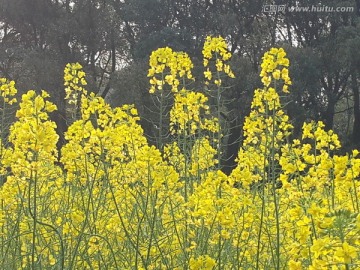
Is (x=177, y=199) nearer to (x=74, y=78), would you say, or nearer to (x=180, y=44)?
(x=74, y=78)

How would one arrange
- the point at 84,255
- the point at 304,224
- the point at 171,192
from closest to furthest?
the point at 304,224 → the point at 171,192 → the point at 84,255

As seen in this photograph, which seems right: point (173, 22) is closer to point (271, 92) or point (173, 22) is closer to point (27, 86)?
point (27, 86)

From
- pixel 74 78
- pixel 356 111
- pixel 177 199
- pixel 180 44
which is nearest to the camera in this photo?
pixel 177 199

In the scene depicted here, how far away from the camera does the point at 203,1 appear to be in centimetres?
1930

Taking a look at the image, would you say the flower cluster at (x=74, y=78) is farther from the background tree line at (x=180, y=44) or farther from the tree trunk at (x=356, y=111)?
the tree trunk at (x=356, y=111)

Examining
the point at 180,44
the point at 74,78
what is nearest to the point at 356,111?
the point at 180,44

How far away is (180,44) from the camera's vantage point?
58.0 feet

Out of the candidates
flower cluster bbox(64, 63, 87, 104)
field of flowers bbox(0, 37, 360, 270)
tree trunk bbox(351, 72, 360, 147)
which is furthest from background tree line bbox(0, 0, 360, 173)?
field of flowers bbox(0, 37, 360, 270)

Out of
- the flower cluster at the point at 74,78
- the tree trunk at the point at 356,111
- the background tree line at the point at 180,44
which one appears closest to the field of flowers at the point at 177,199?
the flower cluster at the point at 74,78

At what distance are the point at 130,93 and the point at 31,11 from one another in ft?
20.8

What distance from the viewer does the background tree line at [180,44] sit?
16.2 metres

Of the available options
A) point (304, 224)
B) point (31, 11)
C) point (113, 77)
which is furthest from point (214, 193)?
point (31, 11)

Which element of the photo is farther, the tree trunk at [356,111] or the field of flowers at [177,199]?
the tree trunk at [356,111]

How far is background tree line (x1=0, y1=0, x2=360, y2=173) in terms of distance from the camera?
16219mm
